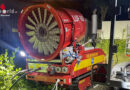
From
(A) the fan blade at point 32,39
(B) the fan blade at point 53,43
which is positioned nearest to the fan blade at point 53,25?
(B) the fan blade at point 53,43

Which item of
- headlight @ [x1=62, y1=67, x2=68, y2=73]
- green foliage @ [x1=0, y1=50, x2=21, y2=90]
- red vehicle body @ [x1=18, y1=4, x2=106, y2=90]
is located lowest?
green foliage @ [x1=0, y1=50, x2=21, y2=90]

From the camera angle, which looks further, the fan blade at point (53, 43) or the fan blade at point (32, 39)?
the fan blade at point (32, 39)

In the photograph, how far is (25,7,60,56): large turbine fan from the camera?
7.52ft

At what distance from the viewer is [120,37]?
1.88 metres

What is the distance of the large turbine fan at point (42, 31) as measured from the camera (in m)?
2.29

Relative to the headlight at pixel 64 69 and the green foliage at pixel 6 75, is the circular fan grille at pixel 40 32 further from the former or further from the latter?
the green foliage at pixel 6 75

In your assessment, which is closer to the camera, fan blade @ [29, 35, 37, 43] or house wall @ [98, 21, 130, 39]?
house wall @ [98, 21, 130, 39]

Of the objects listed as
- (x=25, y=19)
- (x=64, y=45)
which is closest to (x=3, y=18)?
(x=25, y=19)

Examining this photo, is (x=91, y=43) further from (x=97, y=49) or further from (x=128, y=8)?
(x=128, y=8)

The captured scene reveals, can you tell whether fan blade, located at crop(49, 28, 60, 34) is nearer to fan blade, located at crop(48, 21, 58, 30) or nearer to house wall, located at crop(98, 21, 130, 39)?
fan blade, located at crop(48, 21, 58, 30)

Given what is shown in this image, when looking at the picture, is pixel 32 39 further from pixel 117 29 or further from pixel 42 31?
pixel 117 29

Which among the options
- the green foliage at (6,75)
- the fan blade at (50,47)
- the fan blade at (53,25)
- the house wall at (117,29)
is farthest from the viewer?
the green foliage at (6,75)

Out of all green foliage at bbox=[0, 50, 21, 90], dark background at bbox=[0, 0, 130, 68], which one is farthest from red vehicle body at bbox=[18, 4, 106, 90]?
green foliage at bbox=[0, 50, 21, 90]

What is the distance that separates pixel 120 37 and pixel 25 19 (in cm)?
144
